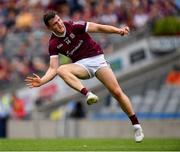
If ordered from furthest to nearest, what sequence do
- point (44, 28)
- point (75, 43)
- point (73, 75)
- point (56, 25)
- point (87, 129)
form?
1. point (44, 28)
2. point (87, 129)
3. point (75, 43)
4. point (73, 75)
5. point (56, 25)

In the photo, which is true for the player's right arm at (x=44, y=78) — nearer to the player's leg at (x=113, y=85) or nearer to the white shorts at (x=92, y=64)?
the white shorts at (x=92, y=64)

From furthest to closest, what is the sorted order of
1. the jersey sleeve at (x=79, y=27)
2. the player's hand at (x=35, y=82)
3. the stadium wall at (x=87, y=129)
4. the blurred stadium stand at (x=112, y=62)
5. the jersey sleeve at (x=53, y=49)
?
the blurred stadium stand at (x=112, y=62) → the stadium wall at (x=87, y=129) → the jersey sleeve at (x=53, y=49) → the jersey sleeve at (x=79, y=27) → the player's hand at (x=35, y=82)

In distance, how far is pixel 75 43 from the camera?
15.0 metres

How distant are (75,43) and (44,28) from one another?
41.7 ft

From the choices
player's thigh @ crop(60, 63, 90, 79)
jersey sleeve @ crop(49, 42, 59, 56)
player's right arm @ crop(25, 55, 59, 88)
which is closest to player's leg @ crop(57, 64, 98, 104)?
player's thigh @ crop(60, 63, 90, 79)

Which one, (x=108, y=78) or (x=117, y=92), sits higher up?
(x=108, y=78)

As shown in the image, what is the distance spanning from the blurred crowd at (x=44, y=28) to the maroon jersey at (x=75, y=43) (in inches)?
423

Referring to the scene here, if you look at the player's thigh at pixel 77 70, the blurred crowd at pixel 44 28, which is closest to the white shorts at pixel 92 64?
the player's thigh at pixel 77 70

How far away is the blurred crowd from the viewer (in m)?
26.7

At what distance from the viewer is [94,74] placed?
15.2 m

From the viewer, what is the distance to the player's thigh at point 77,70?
1490cm

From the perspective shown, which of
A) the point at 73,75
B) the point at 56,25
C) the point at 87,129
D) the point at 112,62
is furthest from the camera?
the point at 112,62

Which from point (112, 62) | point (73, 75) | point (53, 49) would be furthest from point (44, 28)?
point (73, 75)

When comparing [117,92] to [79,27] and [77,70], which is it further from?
[79,27]
